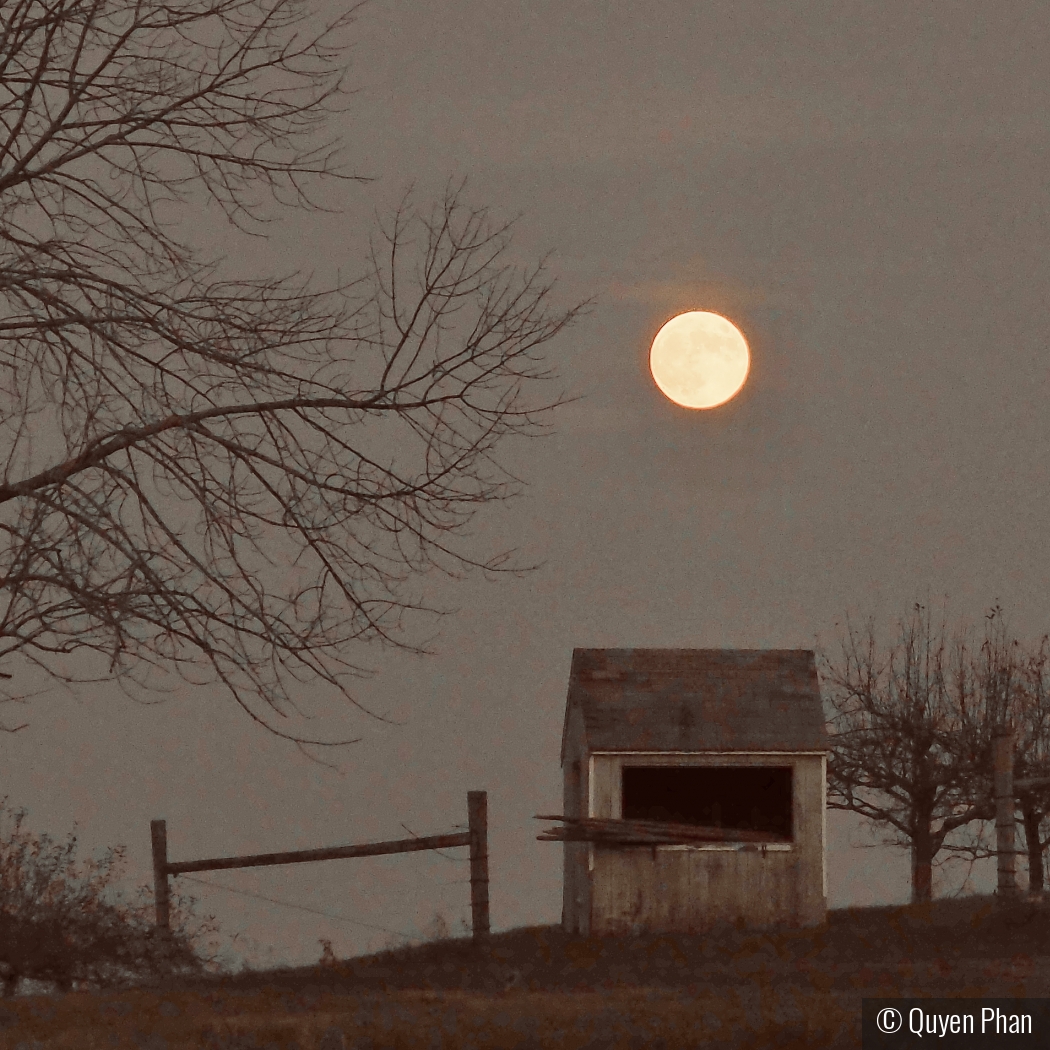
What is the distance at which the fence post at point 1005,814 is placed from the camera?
64.8 feet

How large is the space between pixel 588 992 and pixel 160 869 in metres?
7.89

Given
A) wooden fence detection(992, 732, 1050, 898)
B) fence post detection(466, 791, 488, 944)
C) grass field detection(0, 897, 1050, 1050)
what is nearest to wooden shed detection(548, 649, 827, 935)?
grass field detection(0, 897, 1050, 1050)

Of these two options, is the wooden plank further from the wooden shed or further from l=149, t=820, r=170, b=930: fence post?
the wooden shed

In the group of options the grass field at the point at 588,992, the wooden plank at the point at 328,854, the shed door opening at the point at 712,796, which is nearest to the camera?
the grass field at the point at 588,992

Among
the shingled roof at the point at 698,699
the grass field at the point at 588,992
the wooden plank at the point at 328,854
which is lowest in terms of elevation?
the grass field at the point at 588,992

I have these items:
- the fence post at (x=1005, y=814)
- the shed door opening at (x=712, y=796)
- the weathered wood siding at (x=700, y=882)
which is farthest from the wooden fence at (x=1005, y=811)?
the shed door opening at (x=712, y=796)

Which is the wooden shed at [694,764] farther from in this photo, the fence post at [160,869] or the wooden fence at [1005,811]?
the fence post at [160,869]

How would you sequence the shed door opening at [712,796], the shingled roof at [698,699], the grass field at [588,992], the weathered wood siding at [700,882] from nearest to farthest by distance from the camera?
the grass field at [588,992] → the weathered wood siding at [700,882] → the shingled roof at [698,699] → the shed door opening at [712,796]

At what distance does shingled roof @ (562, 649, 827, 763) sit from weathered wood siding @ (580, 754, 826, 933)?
925mm

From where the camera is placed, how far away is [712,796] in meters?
28.6

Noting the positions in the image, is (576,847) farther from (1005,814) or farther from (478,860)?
(1005,814)

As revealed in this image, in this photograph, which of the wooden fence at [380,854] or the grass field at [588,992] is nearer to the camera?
the grass field at [588,992]

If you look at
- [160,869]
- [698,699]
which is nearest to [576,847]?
[698,699]

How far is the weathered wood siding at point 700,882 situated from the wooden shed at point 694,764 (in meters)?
0.01
